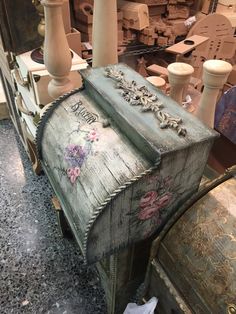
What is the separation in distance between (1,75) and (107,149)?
1618mm

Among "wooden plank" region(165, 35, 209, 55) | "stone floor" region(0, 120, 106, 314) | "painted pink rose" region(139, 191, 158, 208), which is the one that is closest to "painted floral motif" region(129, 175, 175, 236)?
"painted pink rose" region(139, 191, 158, 208)

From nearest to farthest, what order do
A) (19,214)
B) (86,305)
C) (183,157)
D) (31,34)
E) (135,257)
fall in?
(183,157), (135,257), (86,305), (31,34), (19,214)

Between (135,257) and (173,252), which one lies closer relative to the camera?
(173,252)

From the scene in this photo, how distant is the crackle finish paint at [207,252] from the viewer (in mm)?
647

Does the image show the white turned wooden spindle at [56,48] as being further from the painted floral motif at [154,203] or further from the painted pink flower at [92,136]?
the painted floral motif at [154,203]

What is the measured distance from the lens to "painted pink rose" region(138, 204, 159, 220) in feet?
2.39

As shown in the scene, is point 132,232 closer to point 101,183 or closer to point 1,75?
point 101,183

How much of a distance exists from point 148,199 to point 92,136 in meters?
0.23

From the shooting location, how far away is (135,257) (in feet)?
3.07

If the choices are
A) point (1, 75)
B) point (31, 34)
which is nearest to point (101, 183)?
point (31, 34)

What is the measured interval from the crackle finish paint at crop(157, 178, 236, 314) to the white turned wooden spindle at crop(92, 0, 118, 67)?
22.1 inches

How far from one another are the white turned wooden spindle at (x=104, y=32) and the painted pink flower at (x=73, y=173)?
40 cm

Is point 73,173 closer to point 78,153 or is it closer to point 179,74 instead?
point 78,153

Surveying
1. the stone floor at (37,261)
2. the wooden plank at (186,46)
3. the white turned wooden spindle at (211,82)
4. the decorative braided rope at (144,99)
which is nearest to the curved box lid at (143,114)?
the decorative braided rope at (144,99)
